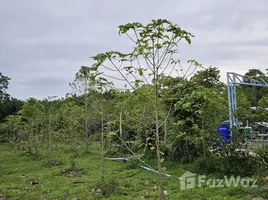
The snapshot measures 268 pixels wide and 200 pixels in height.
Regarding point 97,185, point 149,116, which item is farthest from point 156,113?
point 149,116

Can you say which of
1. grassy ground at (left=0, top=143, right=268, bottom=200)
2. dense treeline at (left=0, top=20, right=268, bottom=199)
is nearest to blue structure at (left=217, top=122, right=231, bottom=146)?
dense treeline at (left=0, top=20, right=268, bottom=199)

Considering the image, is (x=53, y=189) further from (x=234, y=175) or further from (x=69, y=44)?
(x=69, y=44)

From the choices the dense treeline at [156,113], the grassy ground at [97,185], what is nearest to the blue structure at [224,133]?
the dense treeline at [156,113]

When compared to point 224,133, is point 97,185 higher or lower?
lower

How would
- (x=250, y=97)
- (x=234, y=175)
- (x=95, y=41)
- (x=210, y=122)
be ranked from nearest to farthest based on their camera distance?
(x=234, y=175)
(x=210, y=122)
(x=95, y=41)
(x=250, y=97)

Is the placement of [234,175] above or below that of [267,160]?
below

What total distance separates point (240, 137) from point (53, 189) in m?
3.44

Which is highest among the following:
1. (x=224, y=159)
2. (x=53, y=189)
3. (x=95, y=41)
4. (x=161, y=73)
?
(x=95, y=41)

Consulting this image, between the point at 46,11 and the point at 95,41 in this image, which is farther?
the point at 95,41

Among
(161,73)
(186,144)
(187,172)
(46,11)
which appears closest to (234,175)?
(187,172)

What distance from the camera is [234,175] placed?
4.80 meters

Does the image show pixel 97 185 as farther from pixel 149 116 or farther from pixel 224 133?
pixel 224 133

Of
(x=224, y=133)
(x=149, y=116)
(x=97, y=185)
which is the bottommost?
(x=97, y=185)

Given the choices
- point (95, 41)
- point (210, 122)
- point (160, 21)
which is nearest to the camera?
point (160, 21)
